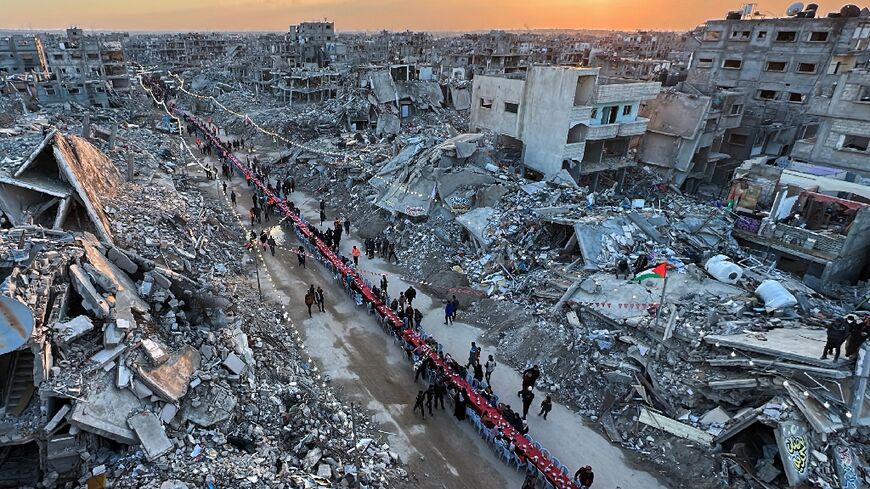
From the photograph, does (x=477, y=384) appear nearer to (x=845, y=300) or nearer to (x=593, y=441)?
(x=593, y=441)

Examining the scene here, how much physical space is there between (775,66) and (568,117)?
24.9 m

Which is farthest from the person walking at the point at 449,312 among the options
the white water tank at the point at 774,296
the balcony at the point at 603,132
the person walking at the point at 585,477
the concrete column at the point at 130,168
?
the concrete column at the point at 130,168

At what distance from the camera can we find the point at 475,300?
1886cm

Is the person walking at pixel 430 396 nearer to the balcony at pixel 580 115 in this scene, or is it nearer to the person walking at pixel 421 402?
the person walking at pixel 421 402

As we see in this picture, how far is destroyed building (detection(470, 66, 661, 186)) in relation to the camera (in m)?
26.9

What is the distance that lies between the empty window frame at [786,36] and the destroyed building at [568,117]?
18.4 meters

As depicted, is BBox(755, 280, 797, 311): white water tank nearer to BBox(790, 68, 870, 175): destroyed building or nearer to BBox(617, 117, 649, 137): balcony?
BBox(790, 68, 870, 175): destroyed building

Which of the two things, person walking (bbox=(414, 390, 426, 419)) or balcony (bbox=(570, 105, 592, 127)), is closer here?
person walking (bbox=(414, 390, 426, 419))

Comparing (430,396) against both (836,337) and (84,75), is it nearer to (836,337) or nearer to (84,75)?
(836,337)

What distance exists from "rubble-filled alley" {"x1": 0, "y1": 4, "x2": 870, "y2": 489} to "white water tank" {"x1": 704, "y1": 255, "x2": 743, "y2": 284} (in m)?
0.15

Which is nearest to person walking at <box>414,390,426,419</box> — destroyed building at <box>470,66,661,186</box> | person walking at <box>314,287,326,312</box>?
person walking at <box>314,287,326,312</box>

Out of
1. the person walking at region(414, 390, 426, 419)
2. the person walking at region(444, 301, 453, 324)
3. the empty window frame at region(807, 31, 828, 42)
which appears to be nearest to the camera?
the person walking at region(414, 390, 426, 419)

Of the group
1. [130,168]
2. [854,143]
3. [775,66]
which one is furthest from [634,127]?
[130,168]

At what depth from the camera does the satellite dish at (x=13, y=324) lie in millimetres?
9688
